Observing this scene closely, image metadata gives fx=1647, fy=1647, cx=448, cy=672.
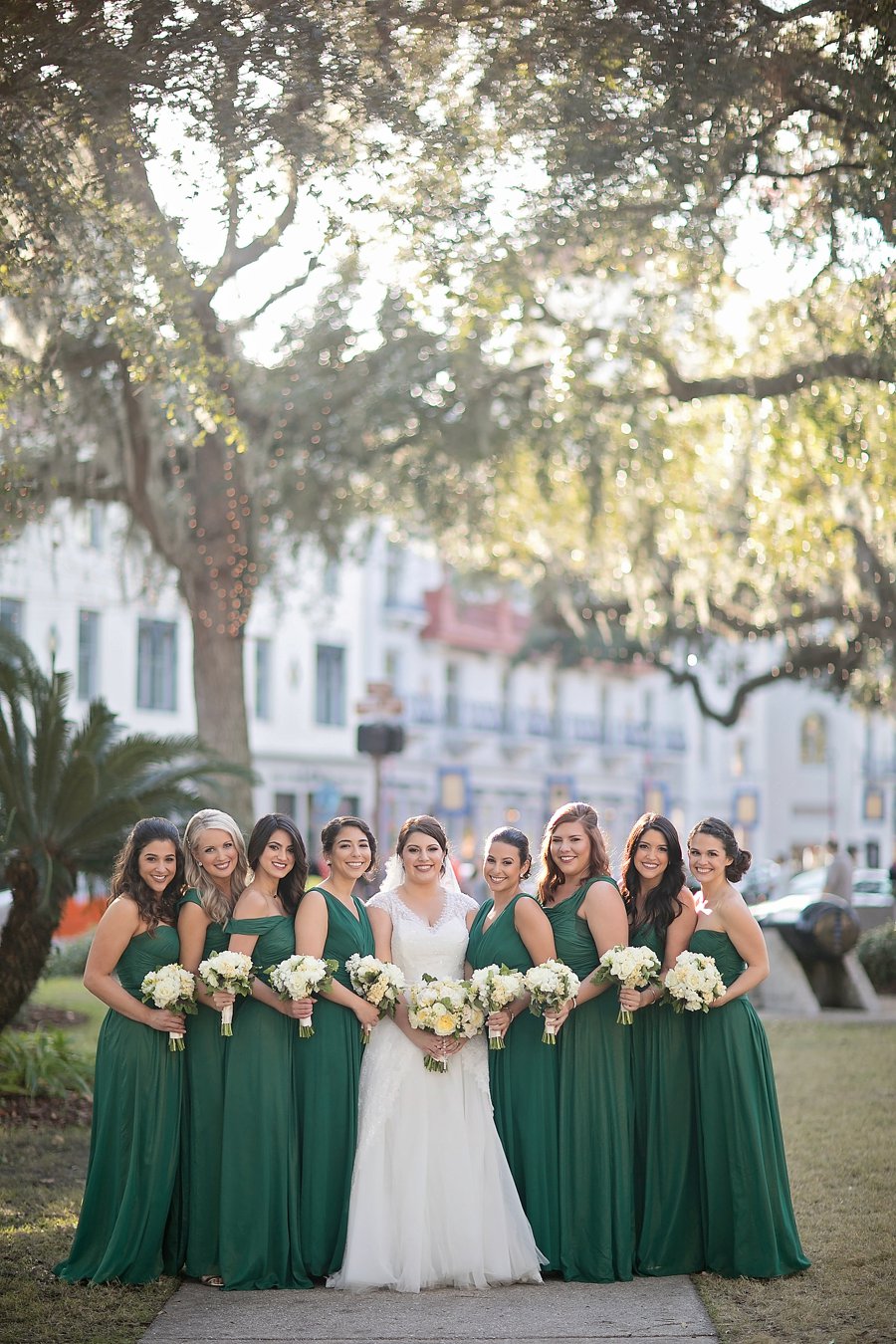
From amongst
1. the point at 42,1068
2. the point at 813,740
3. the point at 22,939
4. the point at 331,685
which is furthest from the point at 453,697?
the point at 22,939

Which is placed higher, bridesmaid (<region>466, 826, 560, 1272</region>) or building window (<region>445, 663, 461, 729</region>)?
building window (<region>445, 663, 461, 729</region>)

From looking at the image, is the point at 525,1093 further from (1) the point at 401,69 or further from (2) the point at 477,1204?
(1) the point at 401,69

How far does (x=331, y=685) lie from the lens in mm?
45344

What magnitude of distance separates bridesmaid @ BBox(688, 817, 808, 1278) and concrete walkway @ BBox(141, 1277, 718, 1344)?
13.0 inches

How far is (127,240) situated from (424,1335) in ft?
20.9

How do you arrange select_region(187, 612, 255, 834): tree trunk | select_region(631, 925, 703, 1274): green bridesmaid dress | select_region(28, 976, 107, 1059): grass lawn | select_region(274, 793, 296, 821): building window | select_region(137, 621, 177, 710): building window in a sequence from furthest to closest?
select_region(274, 793, 296, 821): building window → select_region(137, 621, 177, 710): building window → select_region(187, 612, 255, 834): tree trunk → select_region(28, 976, 107, 1059): grass lawn → select_region(631, 925, 703, 1274): green bridesmaid dress

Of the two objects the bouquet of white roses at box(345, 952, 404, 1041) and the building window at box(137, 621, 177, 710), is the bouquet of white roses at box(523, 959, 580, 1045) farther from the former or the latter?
the building window at box(137, 621, 177, 710)

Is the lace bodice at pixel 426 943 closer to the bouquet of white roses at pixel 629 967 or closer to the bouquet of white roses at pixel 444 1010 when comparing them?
the bouquet of white roses at pixel 444 1010

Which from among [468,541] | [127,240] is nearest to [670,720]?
[468,541]

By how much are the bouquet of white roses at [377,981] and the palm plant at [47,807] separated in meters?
4.97

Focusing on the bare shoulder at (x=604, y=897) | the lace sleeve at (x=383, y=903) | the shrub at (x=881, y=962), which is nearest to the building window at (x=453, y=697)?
the shrub at (x=881, y=962)

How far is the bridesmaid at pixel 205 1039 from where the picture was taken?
23.3 ft

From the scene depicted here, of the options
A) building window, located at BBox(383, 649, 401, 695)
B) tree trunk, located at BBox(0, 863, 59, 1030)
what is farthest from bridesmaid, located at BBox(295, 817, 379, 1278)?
building window, located at BBox(383, 649, 401, 695)

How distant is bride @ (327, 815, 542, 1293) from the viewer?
275 inches
